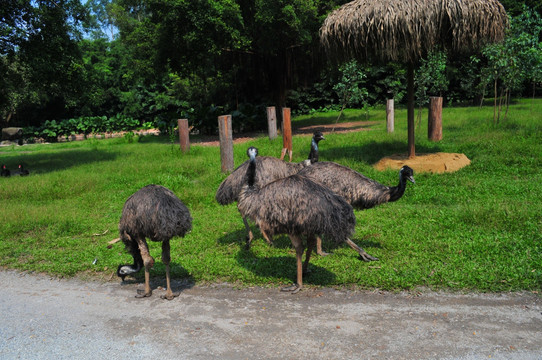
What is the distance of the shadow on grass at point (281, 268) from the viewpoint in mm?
5648

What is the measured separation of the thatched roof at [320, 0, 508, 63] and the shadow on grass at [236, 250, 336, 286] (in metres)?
5.75

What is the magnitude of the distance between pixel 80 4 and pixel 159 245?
1087 centimetres

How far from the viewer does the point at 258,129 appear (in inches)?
880

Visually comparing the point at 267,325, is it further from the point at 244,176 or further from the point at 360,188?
the point at 244,176

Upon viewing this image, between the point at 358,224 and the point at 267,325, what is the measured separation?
342 cm

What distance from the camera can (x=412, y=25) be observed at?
31.7 ft

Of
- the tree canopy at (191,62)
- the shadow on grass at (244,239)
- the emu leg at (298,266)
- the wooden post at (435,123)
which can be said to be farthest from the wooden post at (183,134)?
the emu leg at (298,266)

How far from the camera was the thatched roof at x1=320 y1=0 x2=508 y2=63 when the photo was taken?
Result: 962cm

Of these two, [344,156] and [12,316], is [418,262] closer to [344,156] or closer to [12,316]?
[12,316]

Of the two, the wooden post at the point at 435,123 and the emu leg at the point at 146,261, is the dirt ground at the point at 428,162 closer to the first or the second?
the wooden post at the point at 435,123

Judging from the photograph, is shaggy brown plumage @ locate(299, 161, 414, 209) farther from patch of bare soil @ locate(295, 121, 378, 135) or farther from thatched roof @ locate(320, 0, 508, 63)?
patch of bare soil @ locate(295, 121, 378, 135)

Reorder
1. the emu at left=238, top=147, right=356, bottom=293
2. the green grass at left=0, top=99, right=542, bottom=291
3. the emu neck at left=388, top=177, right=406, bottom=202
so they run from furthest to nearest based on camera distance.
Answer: the emu neck at left=388, top=177, right=406, bottom=202, the green grass at left=0, top=99, right=542, bottom=291, the emu at left=238, top=147, right=356, bottom=293

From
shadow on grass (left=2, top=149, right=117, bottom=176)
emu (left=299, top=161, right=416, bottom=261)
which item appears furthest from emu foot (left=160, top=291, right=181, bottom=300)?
shadow on grass (left=2, top=149, right=117, bottom=176)

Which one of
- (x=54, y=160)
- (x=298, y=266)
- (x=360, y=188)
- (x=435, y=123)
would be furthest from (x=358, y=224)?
(x=54, y=160)
